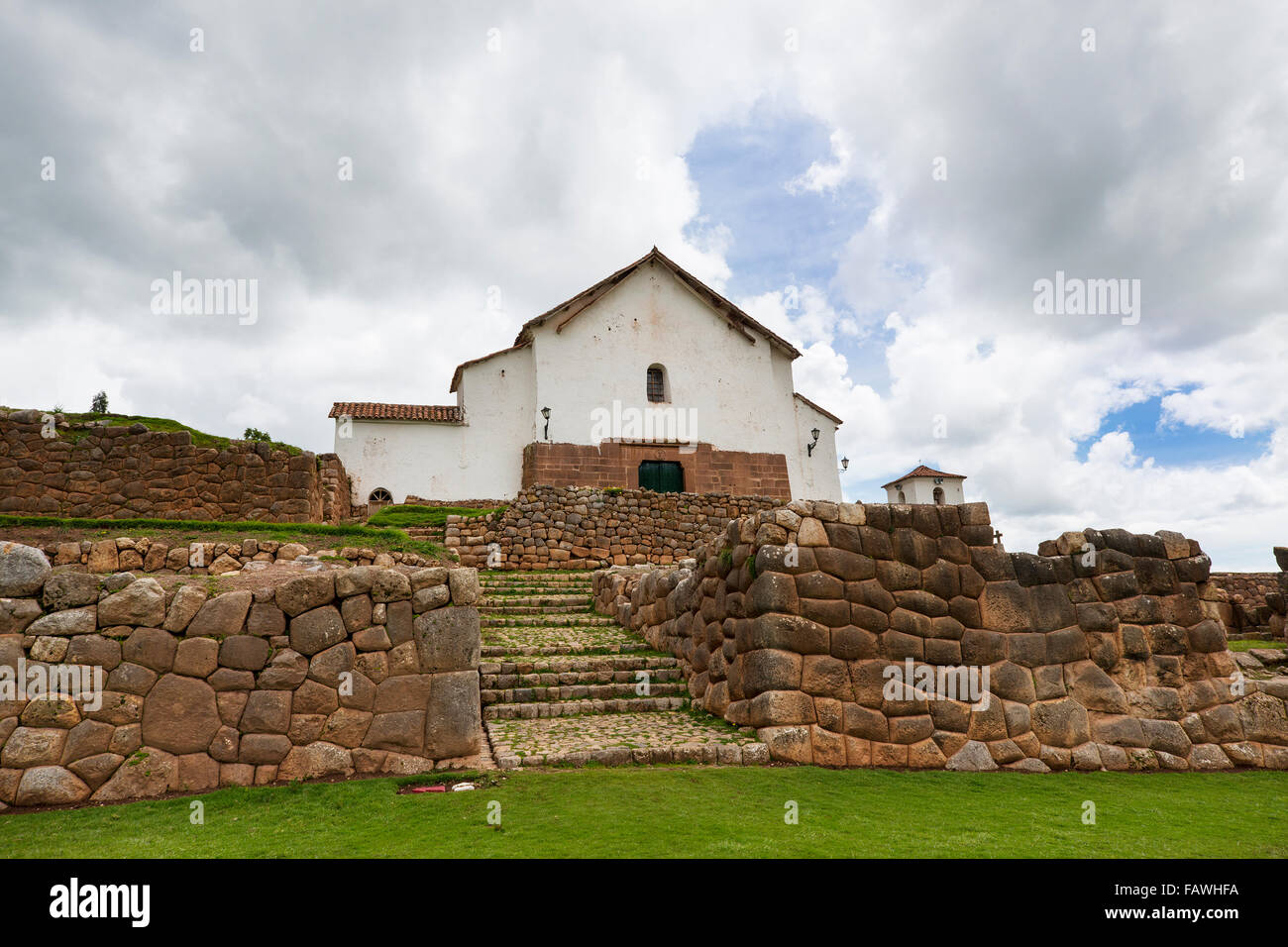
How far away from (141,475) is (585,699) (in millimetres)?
10000

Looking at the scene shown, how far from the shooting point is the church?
76.1 feet

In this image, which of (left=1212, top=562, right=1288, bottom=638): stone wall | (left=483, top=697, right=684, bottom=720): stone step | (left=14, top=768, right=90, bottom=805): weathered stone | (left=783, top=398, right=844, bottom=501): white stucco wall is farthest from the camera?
(left=783, top=398, right=844, bottom=501): white stucco wall

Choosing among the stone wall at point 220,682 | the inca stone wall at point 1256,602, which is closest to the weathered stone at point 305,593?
the stone wall at point 220,682

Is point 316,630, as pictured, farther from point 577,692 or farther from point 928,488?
point 928,488

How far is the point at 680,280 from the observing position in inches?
1043

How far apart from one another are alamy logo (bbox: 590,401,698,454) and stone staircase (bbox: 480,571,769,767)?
1276cm

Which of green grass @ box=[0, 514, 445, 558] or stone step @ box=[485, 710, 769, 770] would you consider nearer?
stone step @ box=[485, 710, 769, 770]

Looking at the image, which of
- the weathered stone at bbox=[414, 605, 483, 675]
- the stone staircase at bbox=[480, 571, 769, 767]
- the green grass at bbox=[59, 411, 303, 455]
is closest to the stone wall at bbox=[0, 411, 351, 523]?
the green grass at bbox=[59, 411, 303, 455]

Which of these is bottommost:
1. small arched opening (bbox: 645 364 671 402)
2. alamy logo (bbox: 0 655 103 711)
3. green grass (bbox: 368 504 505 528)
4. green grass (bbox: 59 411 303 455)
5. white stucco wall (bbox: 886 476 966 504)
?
alamy logo (bbox: 0 655 103 711)

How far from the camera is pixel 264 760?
535cm

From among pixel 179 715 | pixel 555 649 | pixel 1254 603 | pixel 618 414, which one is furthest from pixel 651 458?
pixel 179 715

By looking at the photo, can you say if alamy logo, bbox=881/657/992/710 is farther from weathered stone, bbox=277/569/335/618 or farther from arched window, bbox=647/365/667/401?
arched window, bbox=647/365/667/401

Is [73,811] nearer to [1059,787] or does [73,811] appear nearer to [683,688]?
[683,688]
